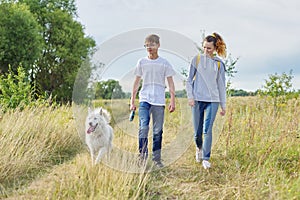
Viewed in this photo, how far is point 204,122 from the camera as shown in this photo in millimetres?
5211

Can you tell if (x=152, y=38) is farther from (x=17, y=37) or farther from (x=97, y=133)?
(x=17, y=37)

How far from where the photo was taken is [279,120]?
682 centimetres

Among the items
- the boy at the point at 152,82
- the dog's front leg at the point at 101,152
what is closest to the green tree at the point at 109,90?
the boy at the point at 152,82

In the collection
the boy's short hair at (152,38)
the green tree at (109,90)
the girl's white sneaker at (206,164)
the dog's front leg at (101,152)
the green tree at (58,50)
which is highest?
the green tree at (58,50)

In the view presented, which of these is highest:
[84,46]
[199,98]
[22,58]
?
[84,46]

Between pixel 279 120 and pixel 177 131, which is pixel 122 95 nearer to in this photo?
pixel 177 131

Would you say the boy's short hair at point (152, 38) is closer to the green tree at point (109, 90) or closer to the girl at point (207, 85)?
the girl at point (207, 85)

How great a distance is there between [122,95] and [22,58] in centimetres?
1946

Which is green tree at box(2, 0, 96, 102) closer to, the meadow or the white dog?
the meadow

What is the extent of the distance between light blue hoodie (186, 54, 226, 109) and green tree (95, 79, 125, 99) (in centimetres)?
154

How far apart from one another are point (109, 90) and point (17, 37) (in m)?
19.6

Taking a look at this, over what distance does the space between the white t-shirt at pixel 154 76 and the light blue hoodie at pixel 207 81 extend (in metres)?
0.37

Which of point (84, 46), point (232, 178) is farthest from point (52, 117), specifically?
point (84, 46)

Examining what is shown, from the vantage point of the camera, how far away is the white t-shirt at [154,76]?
5.05 meters
